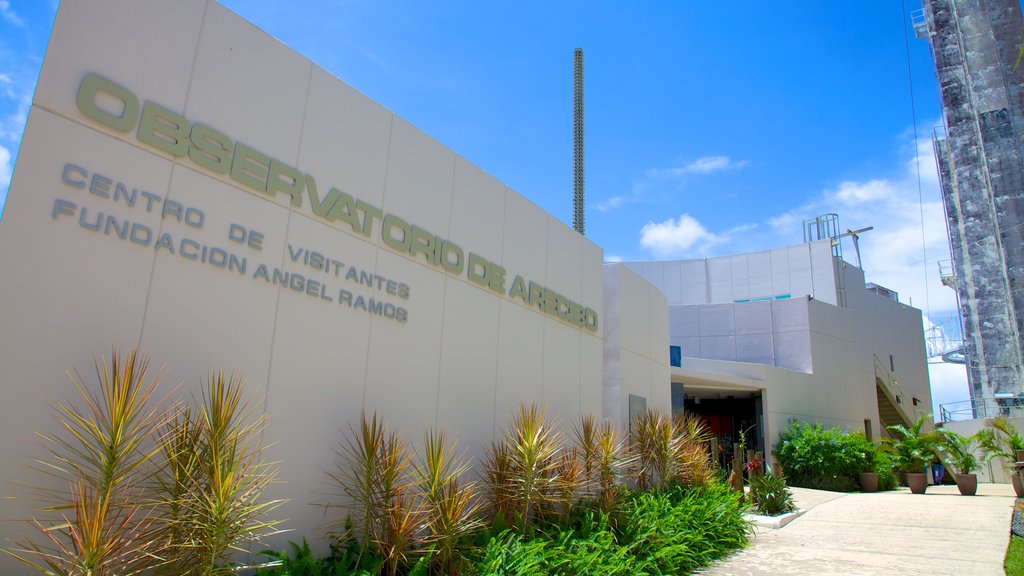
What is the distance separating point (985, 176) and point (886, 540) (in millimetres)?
24284

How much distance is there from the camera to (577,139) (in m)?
22.9

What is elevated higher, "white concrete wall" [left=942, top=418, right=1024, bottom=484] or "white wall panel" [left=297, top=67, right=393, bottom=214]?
"white wall panel" [left=297, top=67, right=393, bottom=214]

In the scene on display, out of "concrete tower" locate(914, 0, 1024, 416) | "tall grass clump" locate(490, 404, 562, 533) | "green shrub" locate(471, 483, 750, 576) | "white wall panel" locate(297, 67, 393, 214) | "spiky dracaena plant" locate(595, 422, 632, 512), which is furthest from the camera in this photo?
"concrete tower" locate(914, 0, 1024, 416)

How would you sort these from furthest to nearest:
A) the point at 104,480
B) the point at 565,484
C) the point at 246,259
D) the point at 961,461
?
the point at 961,461 → the point at 565,484 → the point at 246,259 → the point at 104,480

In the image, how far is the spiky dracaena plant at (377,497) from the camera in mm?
5982

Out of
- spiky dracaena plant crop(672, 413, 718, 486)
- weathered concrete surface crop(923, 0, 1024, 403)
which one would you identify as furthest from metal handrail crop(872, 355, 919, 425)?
spiky dracaena plant crop(672, 413, 718, 486)

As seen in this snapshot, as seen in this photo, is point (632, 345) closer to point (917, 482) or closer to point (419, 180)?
point (419, 180)

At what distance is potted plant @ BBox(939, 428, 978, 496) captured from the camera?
17.3m

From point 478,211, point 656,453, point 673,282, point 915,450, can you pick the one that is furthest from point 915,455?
point 478,211

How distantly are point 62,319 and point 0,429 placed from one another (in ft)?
2.66

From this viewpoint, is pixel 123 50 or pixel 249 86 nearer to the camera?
pixel 123 50

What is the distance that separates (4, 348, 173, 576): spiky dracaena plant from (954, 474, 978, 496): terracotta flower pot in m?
19.4

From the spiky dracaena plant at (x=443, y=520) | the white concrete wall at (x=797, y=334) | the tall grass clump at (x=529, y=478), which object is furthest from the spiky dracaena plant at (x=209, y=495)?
the white concrete wall at (x=797, y=334)

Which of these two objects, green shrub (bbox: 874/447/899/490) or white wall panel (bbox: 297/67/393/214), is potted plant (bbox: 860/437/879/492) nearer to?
green shrub (bbox: 874/447/899/490)
